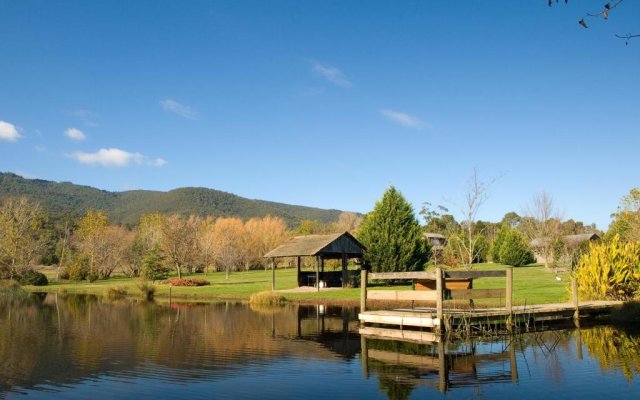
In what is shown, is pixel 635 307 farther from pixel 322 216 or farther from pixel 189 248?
pixel 322 216

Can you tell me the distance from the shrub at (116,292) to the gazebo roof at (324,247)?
1014cm

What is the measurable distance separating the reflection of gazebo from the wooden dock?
691 inches

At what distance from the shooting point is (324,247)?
35750 millimetres

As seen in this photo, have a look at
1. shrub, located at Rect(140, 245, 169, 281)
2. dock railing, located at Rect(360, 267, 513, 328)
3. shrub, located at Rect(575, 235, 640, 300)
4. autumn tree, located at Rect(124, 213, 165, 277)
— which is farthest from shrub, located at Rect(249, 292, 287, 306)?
autumn tree, located at Rect(124, 213, 165, 277)

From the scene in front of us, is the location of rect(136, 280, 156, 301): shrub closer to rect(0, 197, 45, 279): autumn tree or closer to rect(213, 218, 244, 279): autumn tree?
rect(0, 197, 45, 279): autumn tree

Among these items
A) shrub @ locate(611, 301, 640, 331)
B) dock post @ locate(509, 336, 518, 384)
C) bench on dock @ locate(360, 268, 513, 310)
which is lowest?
dock post @ locate(509, 336, 518, 384)

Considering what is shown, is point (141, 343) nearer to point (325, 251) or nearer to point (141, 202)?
point (325, 251)

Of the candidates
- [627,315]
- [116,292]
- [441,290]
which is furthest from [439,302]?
[116,292]

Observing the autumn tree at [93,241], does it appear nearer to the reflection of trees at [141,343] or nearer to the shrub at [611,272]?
the reflection of trees at [141,343]

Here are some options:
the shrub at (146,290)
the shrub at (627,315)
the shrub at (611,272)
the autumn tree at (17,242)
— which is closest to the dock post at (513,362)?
the shrub at (627,315)

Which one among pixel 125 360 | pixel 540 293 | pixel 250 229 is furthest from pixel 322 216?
pixel 125 360

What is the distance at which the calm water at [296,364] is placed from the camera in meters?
9.87

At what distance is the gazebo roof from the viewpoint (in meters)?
36.2

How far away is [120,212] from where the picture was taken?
481 ft
